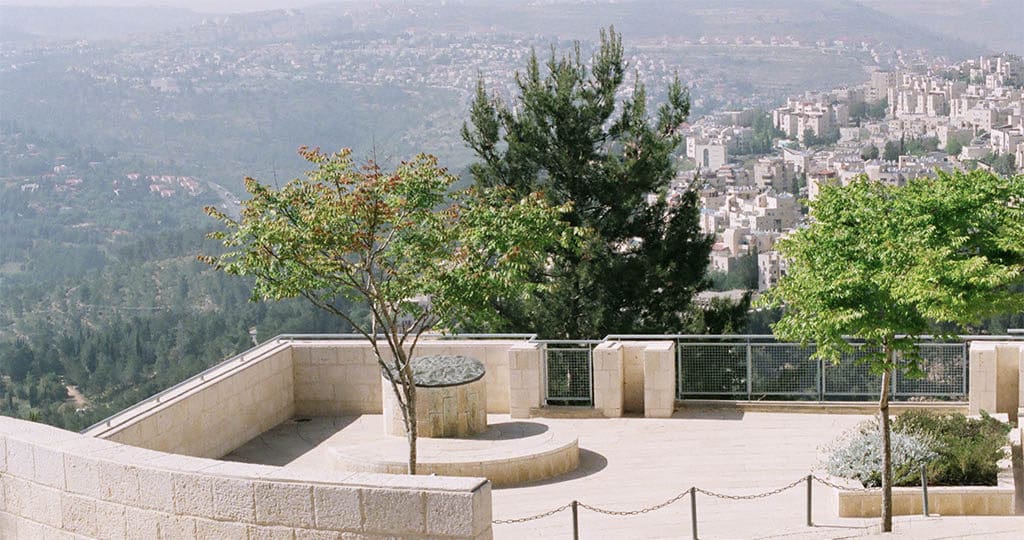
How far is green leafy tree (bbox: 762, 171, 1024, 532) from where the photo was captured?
10.7m

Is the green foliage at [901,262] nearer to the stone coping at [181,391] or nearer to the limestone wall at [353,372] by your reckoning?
the limestone wall at [353,372]

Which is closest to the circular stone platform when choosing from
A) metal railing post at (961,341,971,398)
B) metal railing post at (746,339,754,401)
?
metal railing post at (746,339,754,401)

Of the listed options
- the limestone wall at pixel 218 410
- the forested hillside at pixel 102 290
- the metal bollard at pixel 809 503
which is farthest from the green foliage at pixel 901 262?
the forested hillside at pixel 102 290

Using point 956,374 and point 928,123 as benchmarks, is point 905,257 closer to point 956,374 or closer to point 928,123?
point 956,374

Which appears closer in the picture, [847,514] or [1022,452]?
[847,514]

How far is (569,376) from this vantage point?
57.3 ft

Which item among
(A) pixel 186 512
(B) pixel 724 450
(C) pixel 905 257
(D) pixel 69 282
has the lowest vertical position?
(D) pixel 69 282

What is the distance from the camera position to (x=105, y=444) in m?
7.52

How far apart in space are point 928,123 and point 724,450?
608 ft

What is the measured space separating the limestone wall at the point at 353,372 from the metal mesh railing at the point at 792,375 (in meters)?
2.64

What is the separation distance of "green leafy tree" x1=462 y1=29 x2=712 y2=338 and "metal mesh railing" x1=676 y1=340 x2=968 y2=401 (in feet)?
29.4

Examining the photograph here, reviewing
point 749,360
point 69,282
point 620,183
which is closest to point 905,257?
point 749,360

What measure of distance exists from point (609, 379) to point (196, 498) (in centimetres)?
1023

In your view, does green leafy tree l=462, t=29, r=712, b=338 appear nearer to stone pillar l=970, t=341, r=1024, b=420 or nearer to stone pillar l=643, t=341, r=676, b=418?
stone pillar l=643, t=341, r=676, b=418
